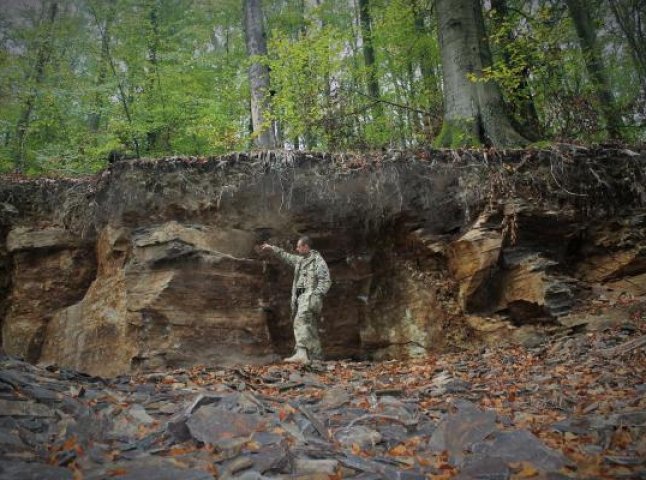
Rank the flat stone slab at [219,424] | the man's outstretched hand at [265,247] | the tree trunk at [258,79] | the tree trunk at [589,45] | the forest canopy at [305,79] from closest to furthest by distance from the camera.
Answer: the flat stone slab at [219,424]
the man's outstretched hand at [265,247]
the forest canopy at [305,79]
the tree trunk at [589,45]
the tree trunk at [258,79]

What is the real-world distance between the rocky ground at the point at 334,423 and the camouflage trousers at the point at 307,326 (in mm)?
1342

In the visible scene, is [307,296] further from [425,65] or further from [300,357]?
[425,65]

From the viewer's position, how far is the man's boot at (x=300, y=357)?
698 centimetres

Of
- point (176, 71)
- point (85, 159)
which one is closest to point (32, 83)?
point (85, 159)

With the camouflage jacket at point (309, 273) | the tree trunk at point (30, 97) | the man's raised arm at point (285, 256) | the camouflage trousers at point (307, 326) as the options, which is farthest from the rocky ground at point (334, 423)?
the tree trunk at point (30, 97)

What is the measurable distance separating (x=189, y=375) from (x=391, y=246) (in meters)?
4.55

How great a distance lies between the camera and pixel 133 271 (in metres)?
7.53

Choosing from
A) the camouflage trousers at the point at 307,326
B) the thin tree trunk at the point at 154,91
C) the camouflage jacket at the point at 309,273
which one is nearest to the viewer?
the camouflage trousers at the point at 307,326

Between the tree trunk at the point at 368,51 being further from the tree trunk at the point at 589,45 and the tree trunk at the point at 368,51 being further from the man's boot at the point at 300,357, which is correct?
the man's boot at the point at 300,357

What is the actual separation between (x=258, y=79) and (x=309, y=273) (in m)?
6.50

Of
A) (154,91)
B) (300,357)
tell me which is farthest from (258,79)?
(300,357)

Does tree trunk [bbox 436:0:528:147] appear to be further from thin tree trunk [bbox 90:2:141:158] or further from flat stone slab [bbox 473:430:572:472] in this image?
thin tree trunk [bbox 90:2:141:158]

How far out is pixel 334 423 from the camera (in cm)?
421

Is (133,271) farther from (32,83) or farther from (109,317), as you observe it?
(32,83)
